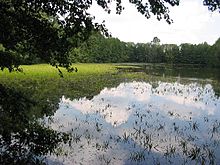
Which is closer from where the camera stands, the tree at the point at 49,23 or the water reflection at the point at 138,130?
the tree at the point at 49,23

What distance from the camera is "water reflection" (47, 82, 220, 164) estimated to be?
537 inches

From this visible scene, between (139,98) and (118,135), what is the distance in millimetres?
15709

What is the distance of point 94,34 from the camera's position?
7473 millimetres

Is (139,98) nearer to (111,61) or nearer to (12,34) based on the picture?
(12,34)

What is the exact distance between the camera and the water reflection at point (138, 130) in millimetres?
13633

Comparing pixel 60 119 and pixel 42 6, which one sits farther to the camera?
pixel 60 119

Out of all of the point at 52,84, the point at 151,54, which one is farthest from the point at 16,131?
the point at 151,54

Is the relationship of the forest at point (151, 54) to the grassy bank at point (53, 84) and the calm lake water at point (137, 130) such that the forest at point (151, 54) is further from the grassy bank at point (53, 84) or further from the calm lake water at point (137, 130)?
the calm lake water at point (137, 130)

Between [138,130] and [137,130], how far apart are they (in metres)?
0.05

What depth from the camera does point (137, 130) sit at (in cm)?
1834

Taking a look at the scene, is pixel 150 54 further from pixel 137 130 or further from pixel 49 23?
pixel 49 23

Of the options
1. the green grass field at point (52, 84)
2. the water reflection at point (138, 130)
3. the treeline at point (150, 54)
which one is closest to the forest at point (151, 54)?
the treeline at point (150, 54)

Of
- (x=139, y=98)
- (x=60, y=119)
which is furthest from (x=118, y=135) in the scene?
(x=139, y=98)

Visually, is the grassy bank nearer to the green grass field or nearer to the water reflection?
the green grass field
